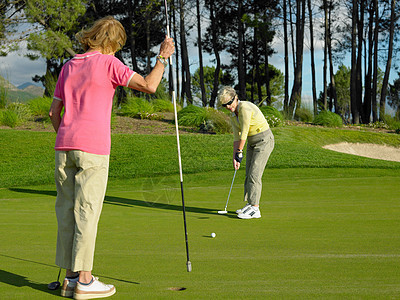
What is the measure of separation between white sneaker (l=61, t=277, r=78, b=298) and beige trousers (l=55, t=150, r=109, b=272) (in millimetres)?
92

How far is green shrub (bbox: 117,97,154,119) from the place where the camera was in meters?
18.1

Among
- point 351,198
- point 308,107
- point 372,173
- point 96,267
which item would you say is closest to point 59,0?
point 308,107

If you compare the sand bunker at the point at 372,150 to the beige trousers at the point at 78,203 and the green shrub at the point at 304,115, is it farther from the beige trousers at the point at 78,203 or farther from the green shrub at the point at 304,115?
the beige trousers at the point at 78,203

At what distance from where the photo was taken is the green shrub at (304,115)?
72.8ft

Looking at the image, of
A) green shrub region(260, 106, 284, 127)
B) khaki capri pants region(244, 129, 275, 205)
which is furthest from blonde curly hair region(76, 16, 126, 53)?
green shrub region(260, 106, 284, 127)

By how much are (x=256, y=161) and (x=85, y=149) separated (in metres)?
3.58

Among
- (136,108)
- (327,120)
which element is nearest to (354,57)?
(327,120)

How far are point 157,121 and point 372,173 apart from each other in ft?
31.2

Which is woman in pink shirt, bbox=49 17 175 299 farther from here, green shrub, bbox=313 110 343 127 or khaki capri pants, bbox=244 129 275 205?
green shrub, bbox=313 110 343 127

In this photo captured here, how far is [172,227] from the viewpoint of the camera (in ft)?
17.3

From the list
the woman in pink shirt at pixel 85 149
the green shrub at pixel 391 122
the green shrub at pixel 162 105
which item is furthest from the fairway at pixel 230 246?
the green shrub at pixel 391 122

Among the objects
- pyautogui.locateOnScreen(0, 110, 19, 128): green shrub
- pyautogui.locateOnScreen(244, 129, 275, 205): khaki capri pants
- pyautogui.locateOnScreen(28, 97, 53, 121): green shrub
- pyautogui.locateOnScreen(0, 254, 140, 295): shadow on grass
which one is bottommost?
pyautogui.locateOnScreen(0, 254, 140, 295): shadow on grass

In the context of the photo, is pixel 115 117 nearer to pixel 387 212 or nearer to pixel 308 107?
pixel 308 107

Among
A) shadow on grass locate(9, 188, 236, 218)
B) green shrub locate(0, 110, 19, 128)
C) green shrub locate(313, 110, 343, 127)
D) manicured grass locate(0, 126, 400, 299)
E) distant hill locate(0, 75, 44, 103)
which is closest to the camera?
manicured grass locate(0, 126, 400, 299)
